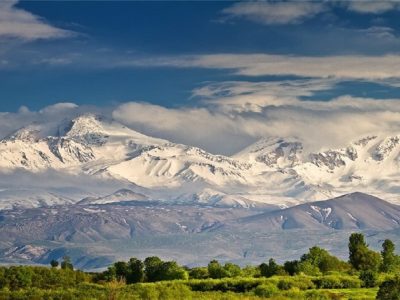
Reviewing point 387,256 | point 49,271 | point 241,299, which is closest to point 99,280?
point 49,271

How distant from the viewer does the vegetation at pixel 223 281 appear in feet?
333

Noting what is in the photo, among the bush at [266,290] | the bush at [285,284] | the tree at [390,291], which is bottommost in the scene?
the tree at [390,291]

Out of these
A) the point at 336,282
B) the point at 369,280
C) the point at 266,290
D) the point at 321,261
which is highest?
the point at 321,261

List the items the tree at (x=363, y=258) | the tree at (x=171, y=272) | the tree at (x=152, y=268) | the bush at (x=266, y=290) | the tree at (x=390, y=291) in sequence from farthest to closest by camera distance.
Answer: the tree at (x=363, y=258) → the tree at (x=152, y=268) → the tree at (x=171, y=272) → the bush at (x=266, y=290) → the tree at (x=390, y=291)

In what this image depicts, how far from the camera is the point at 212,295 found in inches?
3976

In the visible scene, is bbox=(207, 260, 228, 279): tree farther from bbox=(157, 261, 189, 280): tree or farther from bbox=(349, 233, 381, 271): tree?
bbox=(349, 233, 381, 271): tree

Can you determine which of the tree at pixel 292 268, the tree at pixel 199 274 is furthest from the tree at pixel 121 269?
the tree at pixel 292 268

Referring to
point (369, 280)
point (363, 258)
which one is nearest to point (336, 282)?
point (369, 280)

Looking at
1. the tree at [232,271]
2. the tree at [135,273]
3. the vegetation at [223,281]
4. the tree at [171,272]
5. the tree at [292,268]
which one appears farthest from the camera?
the tree at [135,273]

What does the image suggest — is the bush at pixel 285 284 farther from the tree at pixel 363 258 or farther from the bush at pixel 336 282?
the tree at pixel 363 258

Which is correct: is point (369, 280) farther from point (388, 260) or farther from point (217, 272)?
point (388, 260)

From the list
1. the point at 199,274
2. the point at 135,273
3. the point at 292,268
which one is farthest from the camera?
the point at 292,268

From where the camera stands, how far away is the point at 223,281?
394ft

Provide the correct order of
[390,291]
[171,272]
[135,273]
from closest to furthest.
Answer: [390,291] < [171,272] < [135,273]
